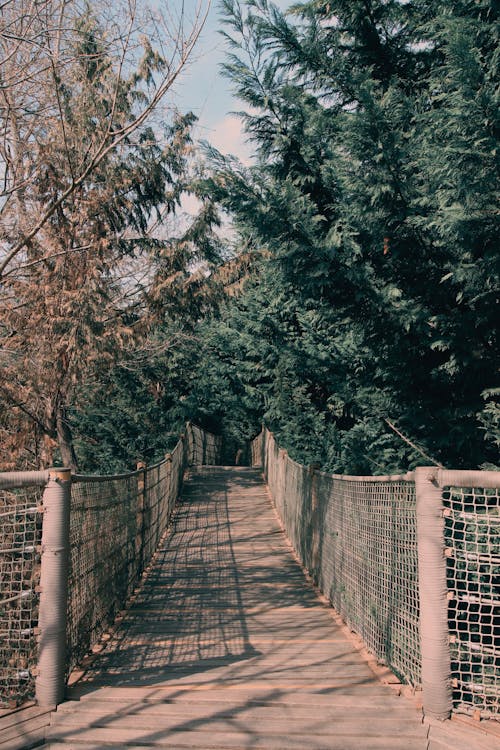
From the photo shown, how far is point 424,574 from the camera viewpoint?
3.28 m

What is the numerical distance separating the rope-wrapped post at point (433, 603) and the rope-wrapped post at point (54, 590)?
198cm

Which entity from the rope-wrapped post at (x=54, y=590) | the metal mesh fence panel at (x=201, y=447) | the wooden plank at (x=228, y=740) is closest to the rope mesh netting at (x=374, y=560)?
the wooden plank at (x=228, y=740)

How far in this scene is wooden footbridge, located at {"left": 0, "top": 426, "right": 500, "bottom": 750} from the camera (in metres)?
3.08

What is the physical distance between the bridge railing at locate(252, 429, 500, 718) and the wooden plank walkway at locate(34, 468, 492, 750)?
0.26 m

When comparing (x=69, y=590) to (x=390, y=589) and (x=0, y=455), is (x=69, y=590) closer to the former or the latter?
(x=390, y=589)

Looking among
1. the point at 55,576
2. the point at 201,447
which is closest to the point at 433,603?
the point at 55,576

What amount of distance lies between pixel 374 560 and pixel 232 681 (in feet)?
4.28

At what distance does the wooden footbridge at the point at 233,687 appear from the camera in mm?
3076

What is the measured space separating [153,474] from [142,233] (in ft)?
20.2

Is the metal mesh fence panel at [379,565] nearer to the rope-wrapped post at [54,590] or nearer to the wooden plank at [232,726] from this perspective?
the wooden plank at [232,726]

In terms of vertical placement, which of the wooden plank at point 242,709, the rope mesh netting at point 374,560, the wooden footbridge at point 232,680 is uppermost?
the rope mesh netting at point 374,560

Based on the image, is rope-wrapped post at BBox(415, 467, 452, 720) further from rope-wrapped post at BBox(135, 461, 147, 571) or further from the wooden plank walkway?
rope-wrapped post at BBox(135, 461, 147, 571)

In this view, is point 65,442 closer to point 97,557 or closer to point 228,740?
point 97,557

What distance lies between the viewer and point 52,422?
27.7ft
